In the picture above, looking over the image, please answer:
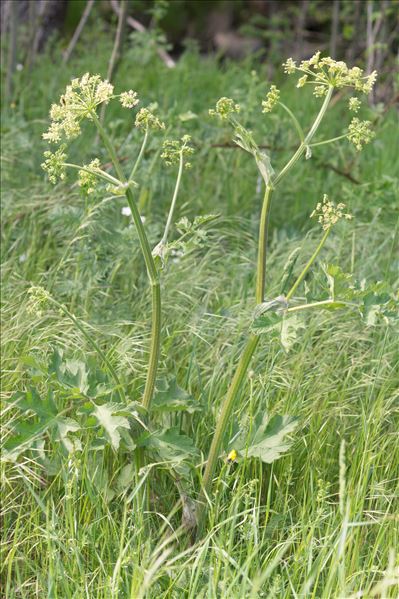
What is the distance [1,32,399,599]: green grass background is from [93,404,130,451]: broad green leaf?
0.13m

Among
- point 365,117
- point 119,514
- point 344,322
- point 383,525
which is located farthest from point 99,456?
point 365,117

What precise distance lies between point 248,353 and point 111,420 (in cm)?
35

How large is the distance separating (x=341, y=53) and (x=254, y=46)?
110 cm

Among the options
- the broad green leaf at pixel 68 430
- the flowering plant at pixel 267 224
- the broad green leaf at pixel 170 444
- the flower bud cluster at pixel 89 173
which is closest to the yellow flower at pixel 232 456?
the flowering plant at pixel 267 224

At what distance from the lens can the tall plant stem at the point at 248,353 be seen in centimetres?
201

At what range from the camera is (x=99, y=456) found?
2.33 meters

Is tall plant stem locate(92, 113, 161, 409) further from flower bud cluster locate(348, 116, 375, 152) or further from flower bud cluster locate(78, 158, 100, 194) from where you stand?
flower bud cluster locate(348, 116, 375, 152)

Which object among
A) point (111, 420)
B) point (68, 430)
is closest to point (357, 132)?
point (111, 420)

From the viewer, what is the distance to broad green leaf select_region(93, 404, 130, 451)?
6.55ft

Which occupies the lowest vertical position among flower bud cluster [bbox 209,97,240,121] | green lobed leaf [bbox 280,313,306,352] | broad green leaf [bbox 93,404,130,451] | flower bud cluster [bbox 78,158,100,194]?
broad green leaf [bbox 93,404,130,451]

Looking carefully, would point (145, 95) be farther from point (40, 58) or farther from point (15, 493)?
point (15, 493)

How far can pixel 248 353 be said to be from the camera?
6.82 ft

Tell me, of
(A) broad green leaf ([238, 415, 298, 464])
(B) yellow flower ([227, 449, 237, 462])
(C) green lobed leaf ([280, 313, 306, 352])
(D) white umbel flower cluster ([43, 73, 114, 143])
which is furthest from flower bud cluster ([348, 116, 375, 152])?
(B) yellow flower ([227, 449, 237, 462])

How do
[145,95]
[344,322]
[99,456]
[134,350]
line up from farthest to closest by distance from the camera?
1. [145,95]
2. [344,322]
3. [134,350]
4. [99,456]
